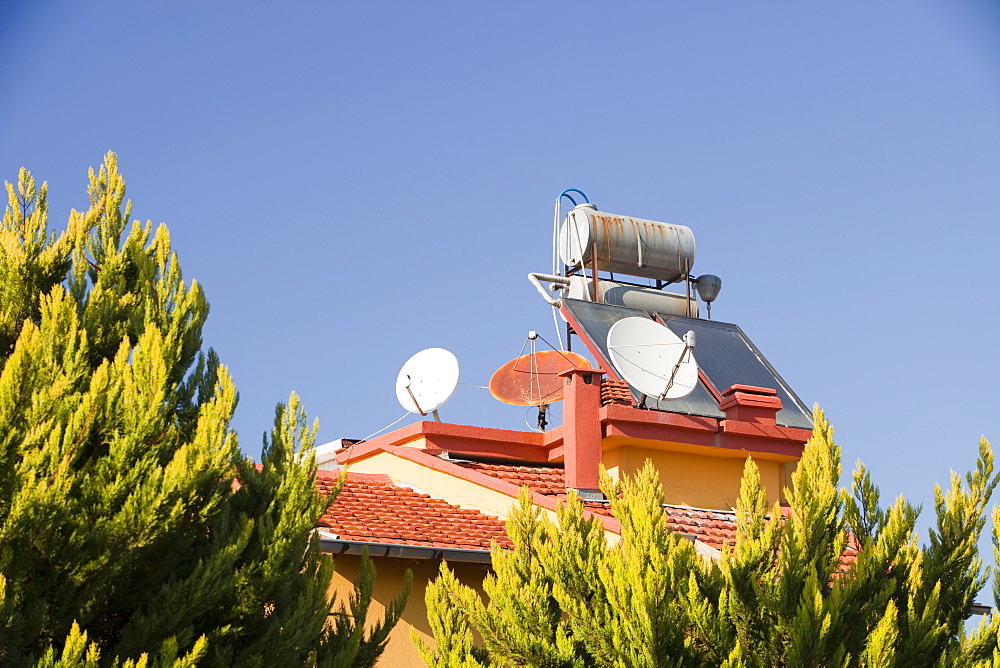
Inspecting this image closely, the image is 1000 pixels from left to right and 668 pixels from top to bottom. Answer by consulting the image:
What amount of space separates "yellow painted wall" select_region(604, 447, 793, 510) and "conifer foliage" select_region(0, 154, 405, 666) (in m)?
8.89

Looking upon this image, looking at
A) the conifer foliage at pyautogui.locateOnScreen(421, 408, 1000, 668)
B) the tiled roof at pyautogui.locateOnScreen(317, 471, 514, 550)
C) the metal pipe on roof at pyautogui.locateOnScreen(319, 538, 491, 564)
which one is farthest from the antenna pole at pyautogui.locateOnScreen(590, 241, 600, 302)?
the conifer foliage at pyautogui.locateOnScreen(421, 408, 1000, 668)

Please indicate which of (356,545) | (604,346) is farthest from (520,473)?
(356,545)

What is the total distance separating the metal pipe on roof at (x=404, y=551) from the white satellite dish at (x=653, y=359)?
531 centimetres

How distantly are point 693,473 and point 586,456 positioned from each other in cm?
211

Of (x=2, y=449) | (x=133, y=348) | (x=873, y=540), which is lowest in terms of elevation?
(x=873, y=540)

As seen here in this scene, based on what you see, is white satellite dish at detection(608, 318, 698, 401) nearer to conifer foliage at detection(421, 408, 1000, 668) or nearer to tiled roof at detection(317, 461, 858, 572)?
tiled roof at detection(317, 461, 858, 572)

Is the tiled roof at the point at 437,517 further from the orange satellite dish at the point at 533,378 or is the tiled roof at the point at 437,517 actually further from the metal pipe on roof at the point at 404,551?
the orange satellite dish at the point at 533,378

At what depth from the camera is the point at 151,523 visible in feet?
23.1

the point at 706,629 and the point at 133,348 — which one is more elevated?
the point at 133,348

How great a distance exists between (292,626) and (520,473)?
32.1 ft

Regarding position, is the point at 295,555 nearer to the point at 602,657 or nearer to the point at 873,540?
the point at 602,657

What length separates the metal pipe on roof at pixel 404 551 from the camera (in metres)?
11.8

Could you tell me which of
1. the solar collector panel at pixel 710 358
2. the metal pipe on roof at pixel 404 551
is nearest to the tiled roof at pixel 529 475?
the solar collector panel at pixel 710 358

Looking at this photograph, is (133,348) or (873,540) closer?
(133,348)
